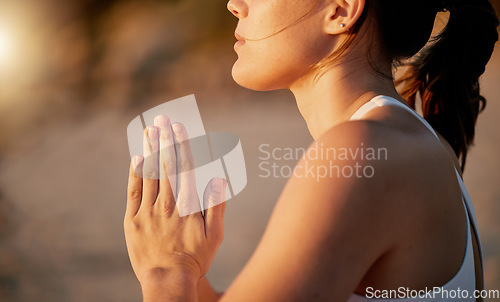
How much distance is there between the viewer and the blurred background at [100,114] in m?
2.07

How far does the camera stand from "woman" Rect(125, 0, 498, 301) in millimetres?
422

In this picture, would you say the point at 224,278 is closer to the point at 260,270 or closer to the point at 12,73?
the point at 12,73

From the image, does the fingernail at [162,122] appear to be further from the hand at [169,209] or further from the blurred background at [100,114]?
the blurred background at [100,114]

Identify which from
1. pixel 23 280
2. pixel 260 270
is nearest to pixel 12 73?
pixel 23 280

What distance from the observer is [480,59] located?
86cm

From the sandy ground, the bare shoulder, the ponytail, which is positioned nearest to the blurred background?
the sandy ground

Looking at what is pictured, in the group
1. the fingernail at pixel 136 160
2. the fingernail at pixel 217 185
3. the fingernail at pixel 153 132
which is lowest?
the fingernail at pixel 217 185

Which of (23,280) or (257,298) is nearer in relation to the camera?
(257,298)

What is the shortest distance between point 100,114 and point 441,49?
1776 millimetres

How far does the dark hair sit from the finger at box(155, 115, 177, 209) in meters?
0.25

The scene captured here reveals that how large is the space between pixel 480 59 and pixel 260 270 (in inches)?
25.4

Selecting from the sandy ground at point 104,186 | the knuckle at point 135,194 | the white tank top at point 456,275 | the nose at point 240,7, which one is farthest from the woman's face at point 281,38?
the sandy ground at point 104,186

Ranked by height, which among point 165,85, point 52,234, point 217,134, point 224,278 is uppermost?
point 165,85

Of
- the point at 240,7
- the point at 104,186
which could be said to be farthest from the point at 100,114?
the point at 240,7
